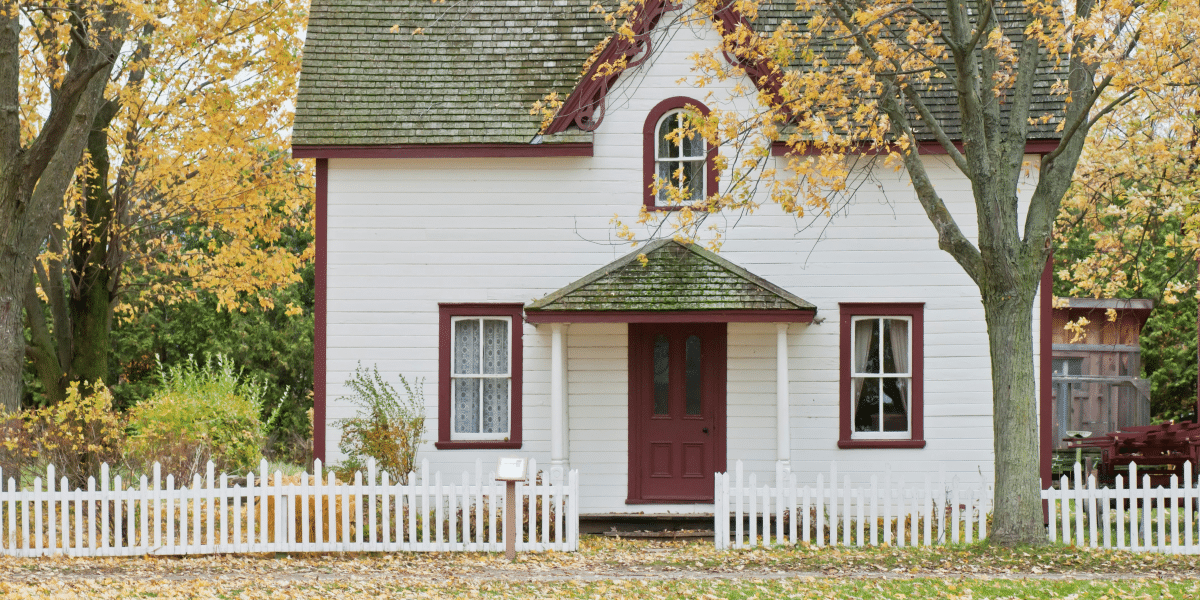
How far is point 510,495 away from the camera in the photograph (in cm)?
1201

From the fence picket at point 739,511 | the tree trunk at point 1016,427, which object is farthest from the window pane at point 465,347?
the tree trunk at point 1016,427

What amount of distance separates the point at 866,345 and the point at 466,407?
5.38 meters

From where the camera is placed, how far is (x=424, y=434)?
1459 cm

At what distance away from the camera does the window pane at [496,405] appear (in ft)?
48.6

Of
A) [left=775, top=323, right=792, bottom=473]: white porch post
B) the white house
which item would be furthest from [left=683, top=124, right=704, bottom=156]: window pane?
[left=775, top=323, right=792, bottom=473]: white porch post

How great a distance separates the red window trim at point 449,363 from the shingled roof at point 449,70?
2171 millimetres

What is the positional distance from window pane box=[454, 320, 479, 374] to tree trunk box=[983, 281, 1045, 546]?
6599mm

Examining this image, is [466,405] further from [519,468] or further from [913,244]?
[913,244]

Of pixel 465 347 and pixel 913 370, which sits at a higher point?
pixel 465 347

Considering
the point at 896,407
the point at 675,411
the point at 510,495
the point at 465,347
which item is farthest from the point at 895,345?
the point at 510,495

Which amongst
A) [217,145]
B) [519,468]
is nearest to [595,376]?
[519,468]

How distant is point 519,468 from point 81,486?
528 cm

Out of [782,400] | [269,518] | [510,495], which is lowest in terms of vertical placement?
[269,518]

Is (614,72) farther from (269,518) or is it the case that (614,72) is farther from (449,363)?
(269,518)
